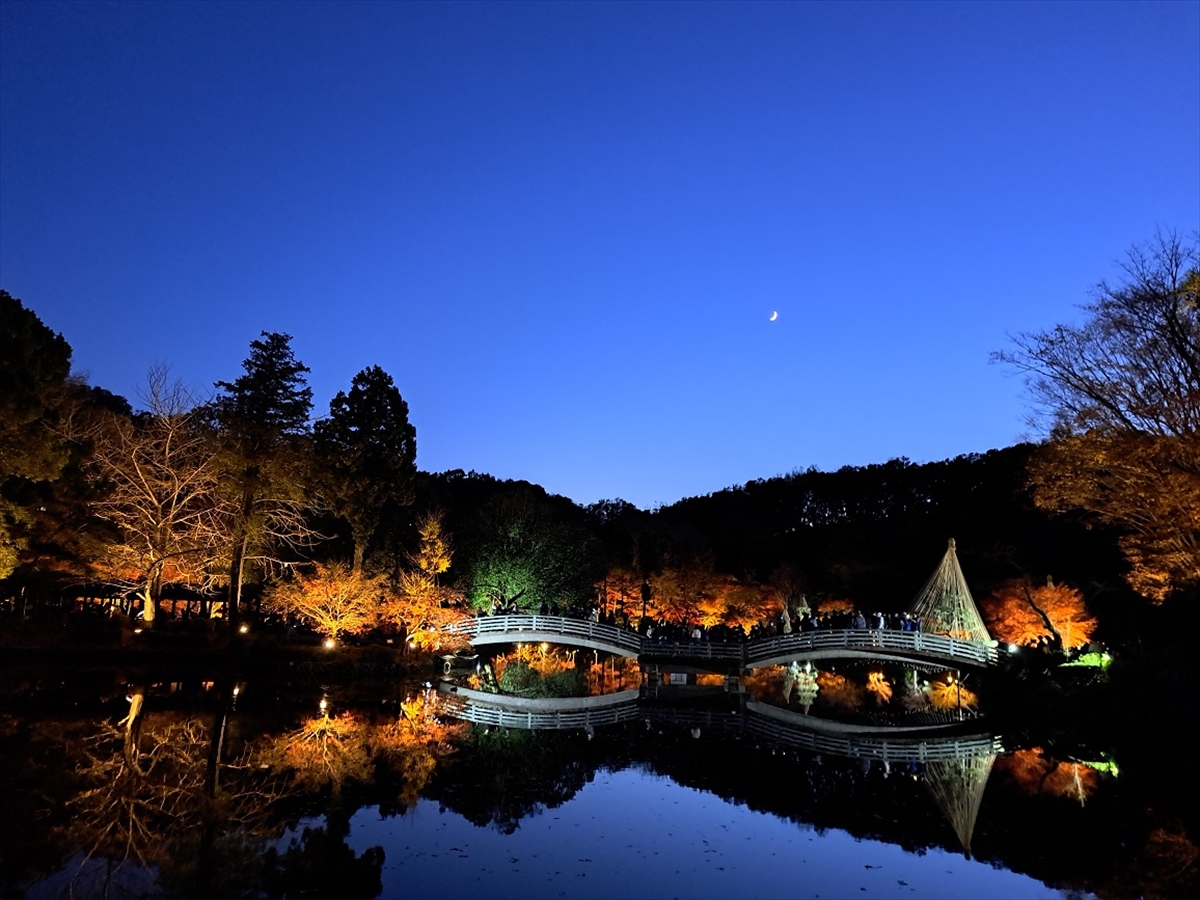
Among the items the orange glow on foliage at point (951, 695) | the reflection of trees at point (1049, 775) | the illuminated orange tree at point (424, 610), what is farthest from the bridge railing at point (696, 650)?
the reflection of trees at point (1049, 775)

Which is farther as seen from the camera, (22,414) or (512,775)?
(22,414)

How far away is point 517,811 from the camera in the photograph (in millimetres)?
12023

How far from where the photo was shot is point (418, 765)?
46.5 feet

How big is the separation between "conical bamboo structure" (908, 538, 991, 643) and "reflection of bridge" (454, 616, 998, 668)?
6.80ft

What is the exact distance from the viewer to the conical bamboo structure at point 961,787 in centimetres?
1255

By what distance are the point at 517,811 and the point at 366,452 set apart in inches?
807

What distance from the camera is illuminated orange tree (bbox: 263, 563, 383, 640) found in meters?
26.3

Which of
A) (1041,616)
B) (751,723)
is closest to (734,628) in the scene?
(1041,616)

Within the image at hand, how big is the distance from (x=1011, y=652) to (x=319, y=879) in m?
24.8

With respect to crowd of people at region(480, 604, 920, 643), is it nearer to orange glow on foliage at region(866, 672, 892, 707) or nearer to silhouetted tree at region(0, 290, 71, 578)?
orange glow on foliage at region(866, 672, 892, 707)

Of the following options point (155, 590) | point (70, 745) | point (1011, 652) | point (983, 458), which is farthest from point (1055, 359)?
point (983, 458)

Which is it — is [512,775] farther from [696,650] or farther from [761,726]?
[696,650]

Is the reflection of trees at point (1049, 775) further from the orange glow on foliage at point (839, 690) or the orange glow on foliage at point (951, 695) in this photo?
the orange glow on foliage at point (951, 695)

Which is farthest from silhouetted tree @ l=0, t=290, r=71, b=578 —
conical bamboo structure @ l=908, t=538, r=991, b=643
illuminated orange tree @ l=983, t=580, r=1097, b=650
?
illuminated orange tree @ l=983, t=580, r=1097, b=650
